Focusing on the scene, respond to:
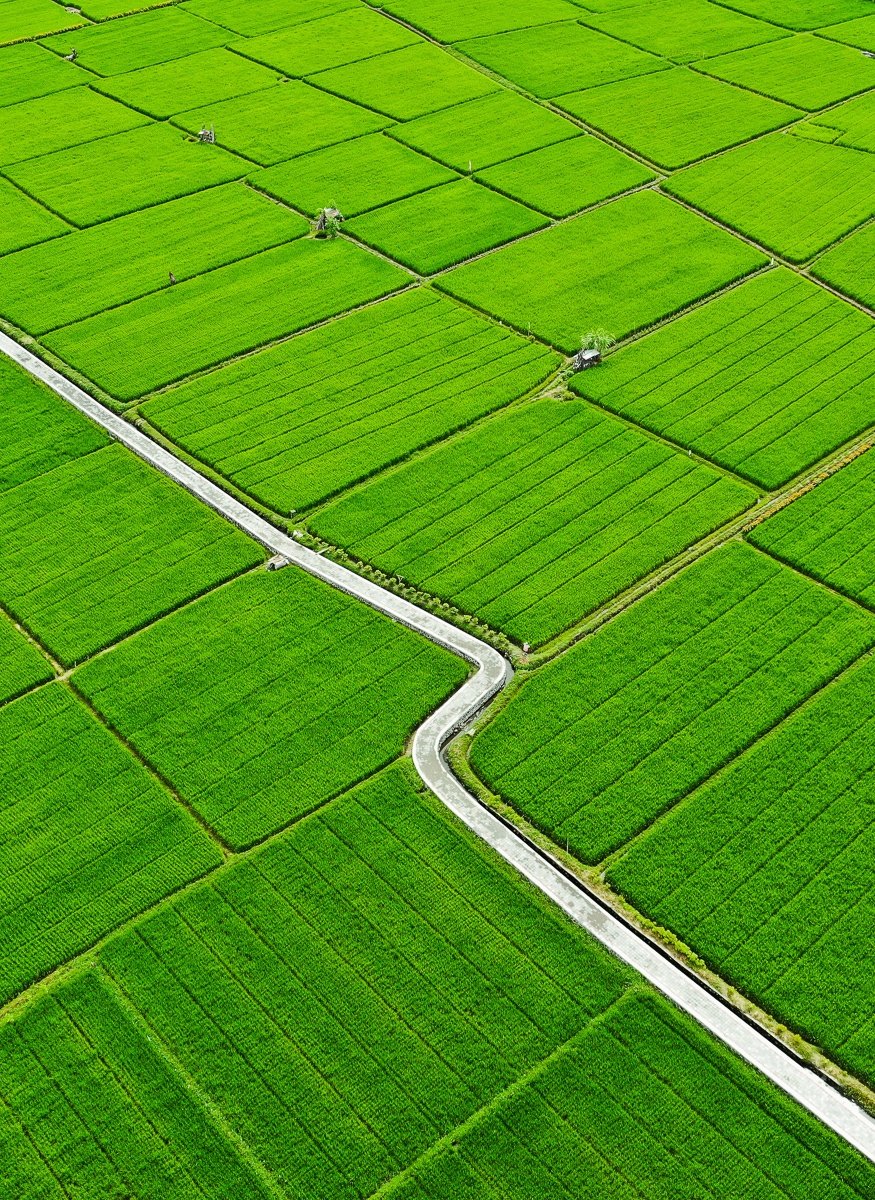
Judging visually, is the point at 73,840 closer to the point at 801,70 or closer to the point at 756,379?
the point at 756,379

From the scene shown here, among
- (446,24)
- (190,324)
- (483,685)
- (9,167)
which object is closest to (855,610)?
(483,685)

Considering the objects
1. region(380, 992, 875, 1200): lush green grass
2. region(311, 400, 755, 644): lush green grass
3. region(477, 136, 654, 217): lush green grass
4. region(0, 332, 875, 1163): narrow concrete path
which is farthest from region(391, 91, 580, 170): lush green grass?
region(380, 992, 875, 1200): lush green grass

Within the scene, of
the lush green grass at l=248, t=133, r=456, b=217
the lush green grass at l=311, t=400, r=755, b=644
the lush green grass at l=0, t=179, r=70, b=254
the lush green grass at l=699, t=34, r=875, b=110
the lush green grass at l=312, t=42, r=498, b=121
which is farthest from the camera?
the lush green grass at l=699, t=34, r=875, b=110

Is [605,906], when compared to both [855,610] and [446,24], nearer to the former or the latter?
[855,610]

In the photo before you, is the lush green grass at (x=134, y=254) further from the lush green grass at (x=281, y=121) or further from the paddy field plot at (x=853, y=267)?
the paddy field plot at (x=853, y=267)

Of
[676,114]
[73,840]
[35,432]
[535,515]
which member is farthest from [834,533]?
[676,114]

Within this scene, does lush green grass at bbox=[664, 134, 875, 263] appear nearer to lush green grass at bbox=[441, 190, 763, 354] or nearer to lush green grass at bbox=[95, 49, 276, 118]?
lush green grass at bbox=[441, 190, 763, 354]

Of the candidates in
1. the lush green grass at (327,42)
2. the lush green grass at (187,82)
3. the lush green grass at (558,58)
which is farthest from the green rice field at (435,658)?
the lush green grass at (327,42)
